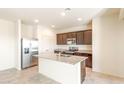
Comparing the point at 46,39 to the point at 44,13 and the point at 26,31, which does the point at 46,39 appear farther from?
the point at 44,13

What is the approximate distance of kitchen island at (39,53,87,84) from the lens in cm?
264

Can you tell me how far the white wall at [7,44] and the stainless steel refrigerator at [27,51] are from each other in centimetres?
75

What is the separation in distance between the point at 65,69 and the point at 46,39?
12.8 feet

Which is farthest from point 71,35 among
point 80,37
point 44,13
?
point 44,13

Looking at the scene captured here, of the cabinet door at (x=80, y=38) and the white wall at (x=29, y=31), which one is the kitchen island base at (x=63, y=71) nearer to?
the white wall at (x=29, y=31)

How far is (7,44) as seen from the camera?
4727 millimetres

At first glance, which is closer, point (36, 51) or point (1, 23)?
point (1, 23)

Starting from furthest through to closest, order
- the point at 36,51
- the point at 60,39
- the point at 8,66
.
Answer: the point at 60,39
the point at 36,51
the point at 8,66

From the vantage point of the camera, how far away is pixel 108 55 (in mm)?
3926

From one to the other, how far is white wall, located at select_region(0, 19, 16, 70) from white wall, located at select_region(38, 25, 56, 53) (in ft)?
4.98
